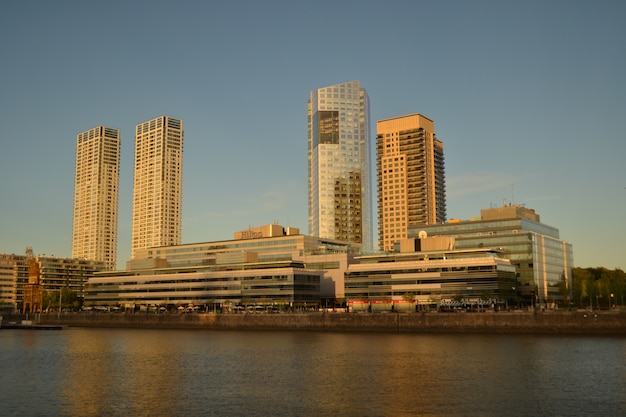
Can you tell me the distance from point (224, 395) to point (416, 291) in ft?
423

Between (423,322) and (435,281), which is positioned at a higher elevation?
(435,281)

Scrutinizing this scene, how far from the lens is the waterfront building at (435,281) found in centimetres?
17825

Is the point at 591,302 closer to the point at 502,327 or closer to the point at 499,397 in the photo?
the point at 502,327

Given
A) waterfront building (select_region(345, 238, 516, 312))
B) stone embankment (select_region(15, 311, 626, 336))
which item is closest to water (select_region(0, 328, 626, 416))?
stone embankment (select_region(15, 311, 626, 336))

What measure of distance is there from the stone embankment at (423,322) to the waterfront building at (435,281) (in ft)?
73.8

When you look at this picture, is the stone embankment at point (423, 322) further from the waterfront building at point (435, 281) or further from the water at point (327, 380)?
the waterfront building at point (435, 281)

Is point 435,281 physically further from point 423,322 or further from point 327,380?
point 327,380

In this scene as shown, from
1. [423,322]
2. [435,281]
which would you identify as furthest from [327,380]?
[435,281]

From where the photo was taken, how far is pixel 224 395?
6506 centimetres

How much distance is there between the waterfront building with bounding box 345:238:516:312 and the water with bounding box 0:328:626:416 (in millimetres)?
59873

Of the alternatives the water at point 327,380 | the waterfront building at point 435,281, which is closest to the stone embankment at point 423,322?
the water at point 327,380

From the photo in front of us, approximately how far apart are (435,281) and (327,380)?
381 ft

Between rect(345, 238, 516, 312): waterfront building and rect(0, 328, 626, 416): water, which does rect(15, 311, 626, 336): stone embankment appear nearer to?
rect(0, 328, 626, 416): water

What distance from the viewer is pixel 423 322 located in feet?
501
